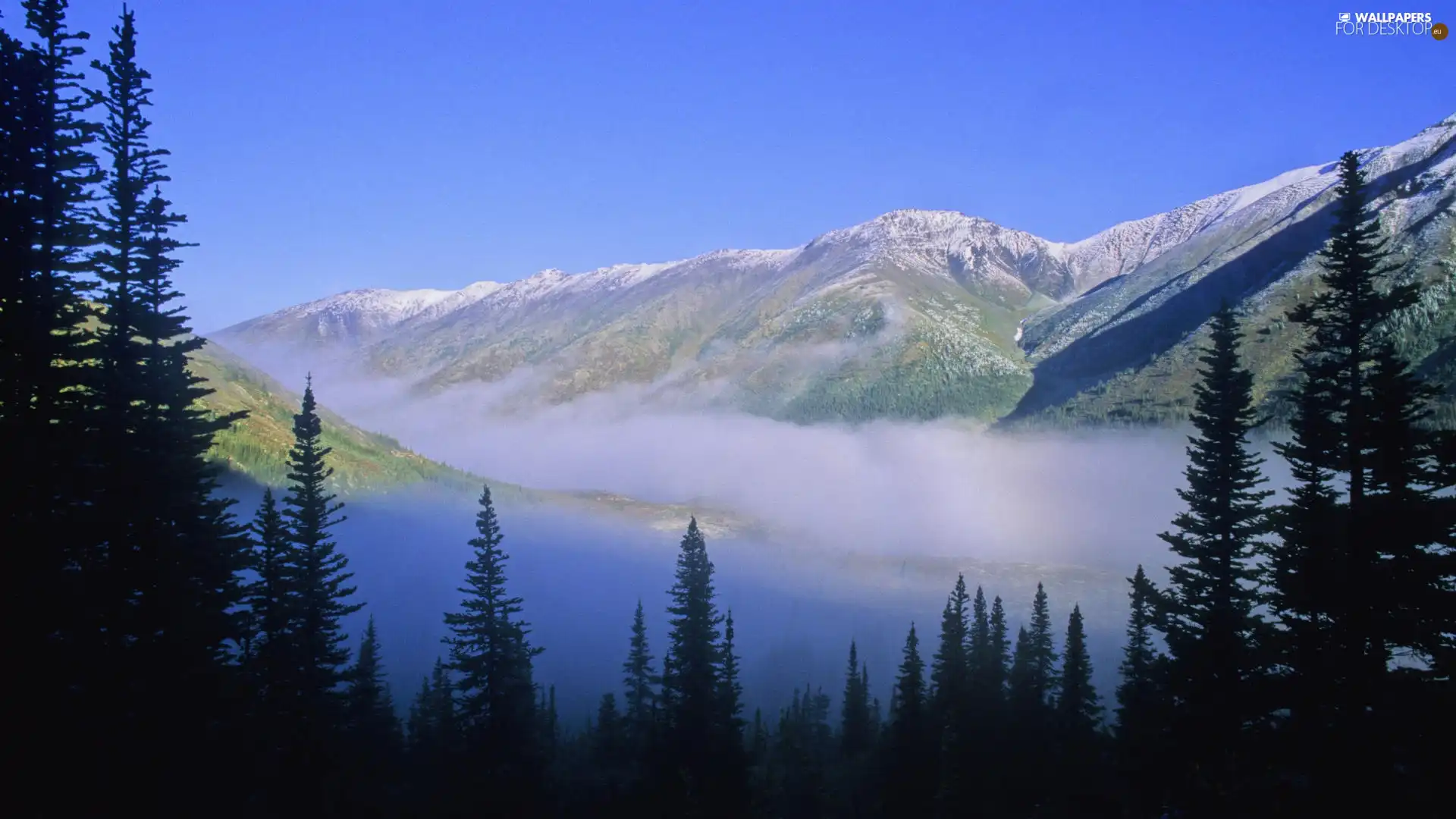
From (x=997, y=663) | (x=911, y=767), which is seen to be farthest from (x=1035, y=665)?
(x=911, y=767)

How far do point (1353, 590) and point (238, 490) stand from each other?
174 meters

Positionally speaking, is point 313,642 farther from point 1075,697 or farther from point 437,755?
point 1075,697

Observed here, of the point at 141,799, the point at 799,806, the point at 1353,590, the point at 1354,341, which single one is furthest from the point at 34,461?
the point at 799,806

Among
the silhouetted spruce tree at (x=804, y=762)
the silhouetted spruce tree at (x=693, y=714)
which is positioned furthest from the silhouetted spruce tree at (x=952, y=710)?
the silhouetted spruce tree at (x=693, y=714)

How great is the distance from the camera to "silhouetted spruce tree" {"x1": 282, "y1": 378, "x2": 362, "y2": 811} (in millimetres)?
29094

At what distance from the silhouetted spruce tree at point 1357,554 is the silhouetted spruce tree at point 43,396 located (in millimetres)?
29570

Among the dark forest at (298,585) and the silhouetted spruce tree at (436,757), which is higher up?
the dark forest at (298,585)

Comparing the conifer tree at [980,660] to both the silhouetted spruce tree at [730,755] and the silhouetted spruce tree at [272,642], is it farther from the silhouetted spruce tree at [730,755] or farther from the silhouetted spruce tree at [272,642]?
the silhouetted spruce tree at [272,642]

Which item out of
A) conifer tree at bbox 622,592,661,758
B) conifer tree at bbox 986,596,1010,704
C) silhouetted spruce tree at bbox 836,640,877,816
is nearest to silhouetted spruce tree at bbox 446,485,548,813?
conifer tree at bbox 622,592,661,758

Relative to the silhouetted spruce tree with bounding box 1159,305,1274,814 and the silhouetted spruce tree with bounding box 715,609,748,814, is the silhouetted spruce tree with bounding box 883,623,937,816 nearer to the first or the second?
the silhouetted spruce tree with bounding box 715,609,748,814

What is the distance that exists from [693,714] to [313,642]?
69.2 feet

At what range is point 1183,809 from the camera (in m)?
23.1

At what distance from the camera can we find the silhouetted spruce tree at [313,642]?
29.1 metres

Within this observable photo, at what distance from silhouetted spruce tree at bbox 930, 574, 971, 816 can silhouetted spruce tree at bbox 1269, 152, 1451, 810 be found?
36735 millimetres
